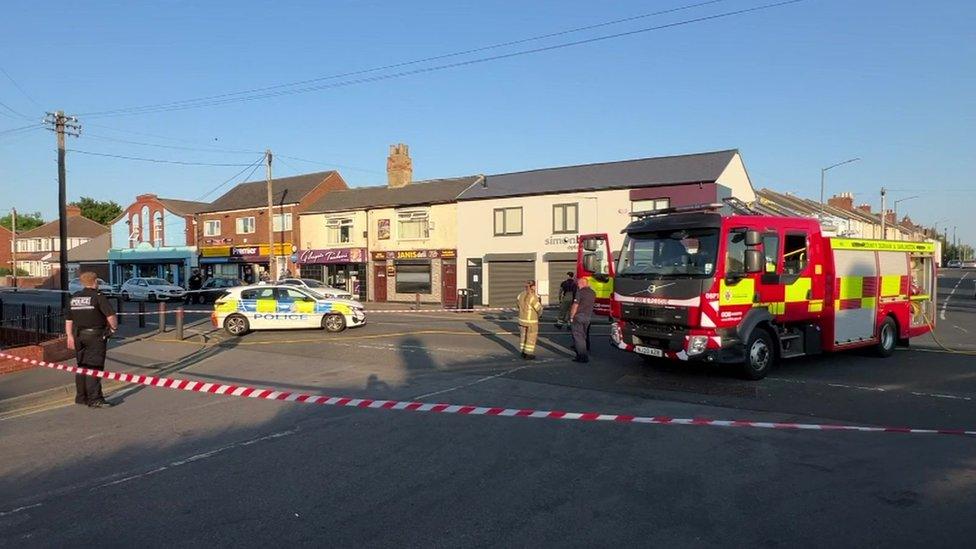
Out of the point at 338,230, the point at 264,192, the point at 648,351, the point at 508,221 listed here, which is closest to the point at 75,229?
the point at 264,192

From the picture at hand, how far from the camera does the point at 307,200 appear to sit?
4306cm

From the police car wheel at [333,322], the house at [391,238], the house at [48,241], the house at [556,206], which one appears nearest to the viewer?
the police car wheel at [333,322]

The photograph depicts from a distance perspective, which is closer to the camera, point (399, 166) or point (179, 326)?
point (179, 326)

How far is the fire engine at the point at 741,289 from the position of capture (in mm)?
9977

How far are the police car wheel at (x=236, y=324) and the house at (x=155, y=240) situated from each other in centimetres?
3307

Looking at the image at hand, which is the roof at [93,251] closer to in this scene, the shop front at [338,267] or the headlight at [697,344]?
the shop front at [338,267]

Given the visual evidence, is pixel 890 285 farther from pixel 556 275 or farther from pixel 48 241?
pixel 48 241

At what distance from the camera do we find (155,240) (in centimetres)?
5278

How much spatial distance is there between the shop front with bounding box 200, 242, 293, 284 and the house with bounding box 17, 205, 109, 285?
33226 millimetres

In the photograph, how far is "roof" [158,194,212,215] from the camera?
50.9 m

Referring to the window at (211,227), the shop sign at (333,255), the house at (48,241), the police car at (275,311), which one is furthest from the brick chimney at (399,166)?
the house at (48,241)

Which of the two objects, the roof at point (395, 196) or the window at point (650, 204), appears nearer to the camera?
the window at point (650, 204)

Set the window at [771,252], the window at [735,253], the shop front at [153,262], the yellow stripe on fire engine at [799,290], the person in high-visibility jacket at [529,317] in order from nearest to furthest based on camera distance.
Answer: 1. the window at [735,253]
2. the window at [771,252]
3. the yellow stripe on fire engine at [799,290]
4. the person in high-visibility jacket at [529,317]
5. the shop front at [153,262]

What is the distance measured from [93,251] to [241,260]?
2728cm
